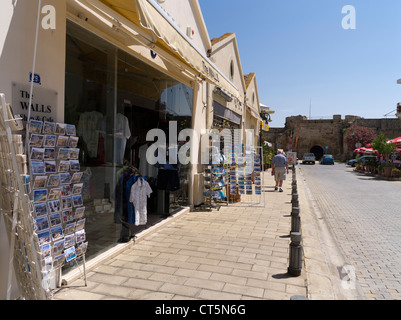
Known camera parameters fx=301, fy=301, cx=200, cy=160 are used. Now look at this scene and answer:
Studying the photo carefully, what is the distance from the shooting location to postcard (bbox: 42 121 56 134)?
10.1ft

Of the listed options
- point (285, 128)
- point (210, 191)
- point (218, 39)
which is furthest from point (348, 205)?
point (285, 128)

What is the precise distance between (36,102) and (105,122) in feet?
5.56

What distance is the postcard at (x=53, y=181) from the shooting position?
119 inches

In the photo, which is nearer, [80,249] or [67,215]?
[67,215]

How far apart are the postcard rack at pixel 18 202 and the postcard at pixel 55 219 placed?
422mm

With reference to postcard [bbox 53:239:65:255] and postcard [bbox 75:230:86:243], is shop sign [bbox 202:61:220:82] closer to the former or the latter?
postcard [bbox 75:230:86:243]

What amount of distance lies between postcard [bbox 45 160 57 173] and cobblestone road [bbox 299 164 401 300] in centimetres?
410

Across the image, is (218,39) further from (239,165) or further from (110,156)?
(110,156)

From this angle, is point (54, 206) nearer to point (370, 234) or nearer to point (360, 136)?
point (370, 234)

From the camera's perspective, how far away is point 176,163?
747 centimetres

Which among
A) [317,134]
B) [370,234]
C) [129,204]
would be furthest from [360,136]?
[129,204]

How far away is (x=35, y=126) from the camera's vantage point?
2955 mm

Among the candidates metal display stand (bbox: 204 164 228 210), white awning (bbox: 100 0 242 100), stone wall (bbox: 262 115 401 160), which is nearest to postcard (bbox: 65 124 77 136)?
white awning (bbox: 100 0 242 100)

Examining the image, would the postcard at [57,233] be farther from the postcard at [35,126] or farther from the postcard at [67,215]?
the postcard at [35,126]
